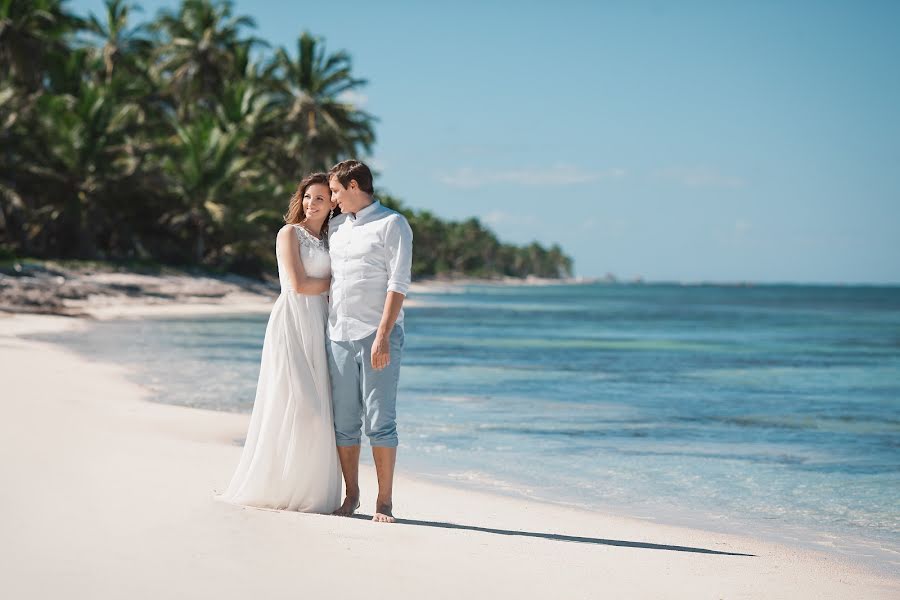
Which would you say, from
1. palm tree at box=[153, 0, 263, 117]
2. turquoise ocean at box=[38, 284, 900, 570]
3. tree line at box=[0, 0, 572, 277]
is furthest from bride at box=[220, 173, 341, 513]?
palm tree at box=[153, 0, 263, 117]

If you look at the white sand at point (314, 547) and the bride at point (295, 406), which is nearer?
the white sand at point (314, 547)

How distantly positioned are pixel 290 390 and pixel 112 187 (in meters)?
32.0

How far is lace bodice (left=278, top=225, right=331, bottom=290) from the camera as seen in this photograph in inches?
181

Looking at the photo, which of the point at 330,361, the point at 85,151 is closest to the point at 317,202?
the point at 330,361

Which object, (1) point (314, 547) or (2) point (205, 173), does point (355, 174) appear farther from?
(2) point (205, 173)

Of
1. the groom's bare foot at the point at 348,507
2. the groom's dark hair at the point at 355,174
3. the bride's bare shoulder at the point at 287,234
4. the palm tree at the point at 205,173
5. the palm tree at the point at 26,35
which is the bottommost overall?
Result: the groom's bare foot at the point at 348,507

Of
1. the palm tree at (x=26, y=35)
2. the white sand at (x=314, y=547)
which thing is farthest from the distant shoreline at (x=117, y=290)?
the white sand at (x=314, y=547)

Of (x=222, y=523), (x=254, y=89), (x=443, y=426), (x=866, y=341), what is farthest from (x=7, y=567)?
(x=254, y=89)

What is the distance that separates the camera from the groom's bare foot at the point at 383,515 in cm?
452

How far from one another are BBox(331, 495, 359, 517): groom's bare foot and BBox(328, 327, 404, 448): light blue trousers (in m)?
0.29

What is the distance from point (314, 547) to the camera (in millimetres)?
3900

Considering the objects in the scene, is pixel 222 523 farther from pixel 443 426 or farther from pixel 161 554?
pixel 443 426

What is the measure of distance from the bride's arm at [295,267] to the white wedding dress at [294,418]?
31 mm

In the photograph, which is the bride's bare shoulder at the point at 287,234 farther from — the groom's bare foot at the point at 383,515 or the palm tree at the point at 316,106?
the palm tree at the point at 316,106
